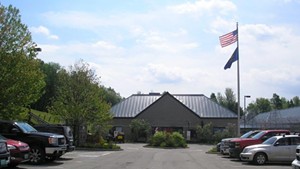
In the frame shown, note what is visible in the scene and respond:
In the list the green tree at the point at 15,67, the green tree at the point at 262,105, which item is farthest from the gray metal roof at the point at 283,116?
the green tree at the point at 262,105

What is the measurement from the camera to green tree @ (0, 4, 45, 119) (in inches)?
1103

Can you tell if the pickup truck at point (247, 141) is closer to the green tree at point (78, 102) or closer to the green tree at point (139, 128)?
the green tree at point (78, 102)

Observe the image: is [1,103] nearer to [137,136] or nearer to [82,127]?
[82,127]

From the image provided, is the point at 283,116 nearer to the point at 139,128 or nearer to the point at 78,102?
the point at 139,128

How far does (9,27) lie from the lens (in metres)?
29.0

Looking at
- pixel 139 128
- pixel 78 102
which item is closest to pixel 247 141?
pixel 78 102

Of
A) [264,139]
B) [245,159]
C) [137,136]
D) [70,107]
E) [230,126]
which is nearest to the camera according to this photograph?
[245,159]

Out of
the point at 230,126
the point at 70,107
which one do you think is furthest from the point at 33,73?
the point at 230,126

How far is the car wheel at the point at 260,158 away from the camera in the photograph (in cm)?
2153

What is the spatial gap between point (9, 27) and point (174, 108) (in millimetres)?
37157

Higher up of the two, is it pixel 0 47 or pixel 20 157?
pixel 0 47

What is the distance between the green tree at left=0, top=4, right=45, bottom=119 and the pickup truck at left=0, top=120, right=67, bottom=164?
27.8 ft

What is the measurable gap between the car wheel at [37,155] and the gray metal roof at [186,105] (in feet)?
143

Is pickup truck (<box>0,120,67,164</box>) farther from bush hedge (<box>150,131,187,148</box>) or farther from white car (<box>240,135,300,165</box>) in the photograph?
bush hedge (<box>150,131,187,148</box>)
